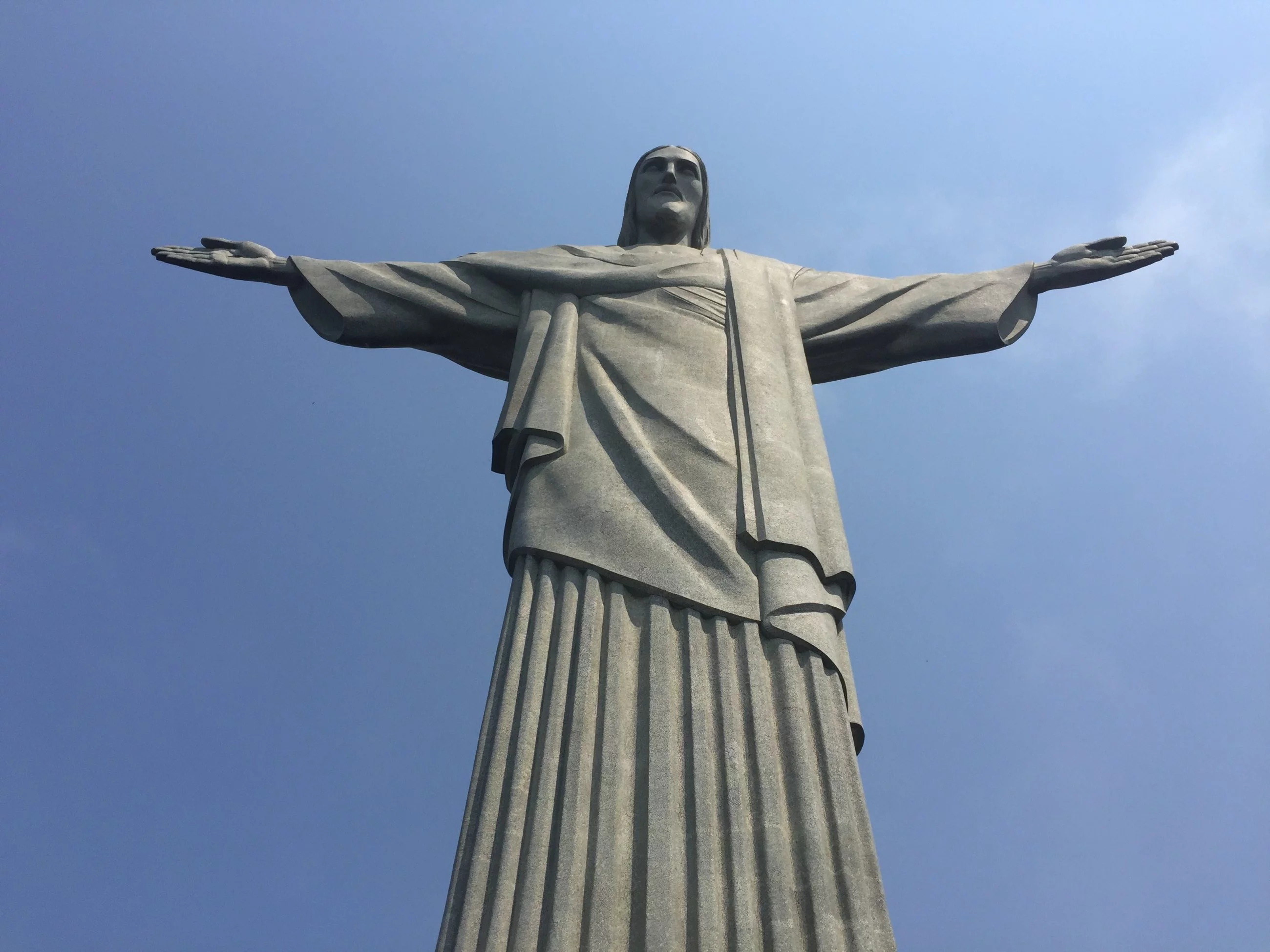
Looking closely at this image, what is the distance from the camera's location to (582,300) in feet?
34.3

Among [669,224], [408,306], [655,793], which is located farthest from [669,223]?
[655,793]

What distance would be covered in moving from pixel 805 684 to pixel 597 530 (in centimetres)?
161

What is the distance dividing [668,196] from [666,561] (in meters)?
4.69

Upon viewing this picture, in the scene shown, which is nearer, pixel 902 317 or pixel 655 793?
pixel 655 793

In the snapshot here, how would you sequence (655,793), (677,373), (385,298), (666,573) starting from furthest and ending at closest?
(385,298), (677,373), (666,573), (655,793)

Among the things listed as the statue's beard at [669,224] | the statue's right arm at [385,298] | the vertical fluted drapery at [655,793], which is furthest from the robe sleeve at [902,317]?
the vertical fluted drapery at [655,793]

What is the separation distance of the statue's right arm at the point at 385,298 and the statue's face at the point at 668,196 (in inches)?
60.0

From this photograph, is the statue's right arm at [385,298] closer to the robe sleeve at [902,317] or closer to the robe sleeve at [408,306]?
the robe sleeve at [408,306]

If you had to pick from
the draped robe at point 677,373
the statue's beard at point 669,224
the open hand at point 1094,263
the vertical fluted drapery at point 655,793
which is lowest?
the vertical fluted drapery at point 655,793

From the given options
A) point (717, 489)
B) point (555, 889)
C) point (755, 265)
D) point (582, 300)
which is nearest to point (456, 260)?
point (582, 300)

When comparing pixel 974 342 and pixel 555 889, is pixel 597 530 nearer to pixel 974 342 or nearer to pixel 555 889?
pixel 555 889

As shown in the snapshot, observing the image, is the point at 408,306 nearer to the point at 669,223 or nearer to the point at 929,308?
the point at 669,223

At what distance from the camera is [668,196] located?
1170 centimetres

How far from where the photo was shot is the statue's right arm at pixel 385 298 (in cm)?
1082
